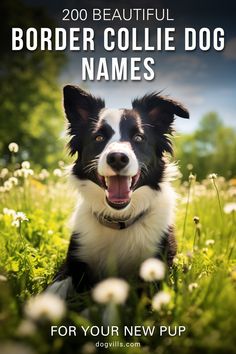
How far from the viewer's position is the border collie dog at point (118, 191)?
3930 mm

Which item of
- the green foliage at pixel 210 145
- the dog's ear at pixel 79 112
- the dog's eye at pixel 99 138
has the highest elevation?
the green foliage at pixel 210 145

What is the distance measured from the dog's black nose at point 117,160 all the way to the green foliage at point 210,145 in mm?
26951

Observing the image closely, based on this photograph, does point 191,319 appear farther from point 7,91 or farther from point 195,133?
point 195,133

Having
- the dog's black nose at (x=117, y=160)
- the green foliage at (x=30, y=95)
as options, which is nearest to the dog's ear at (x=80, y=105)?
the dog's black nose at (x=117, y=160)

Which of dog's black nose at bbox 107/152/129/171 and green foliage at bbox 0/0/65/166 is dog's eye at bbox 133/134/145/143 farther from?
green foliage at bbox 0/0/65/166

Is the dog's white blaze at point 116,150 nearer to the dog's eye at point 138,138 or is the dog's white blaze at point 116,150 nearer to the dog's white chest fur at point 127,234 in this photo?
the dog's eye at point 138,138

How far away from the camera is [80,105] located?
461cm

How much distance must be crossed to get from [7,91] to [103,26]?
49.0 ft

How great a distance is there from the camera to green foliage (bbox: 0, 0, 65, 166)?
17109 millimetres

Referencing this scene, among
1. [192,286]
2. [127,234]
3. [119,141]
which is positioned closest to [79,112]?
[119,141]

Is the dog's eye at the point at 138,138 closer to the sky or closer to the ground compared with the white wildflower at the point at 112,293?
closer to the sky

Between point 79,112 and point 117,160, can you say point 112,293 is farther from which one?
point 79,112

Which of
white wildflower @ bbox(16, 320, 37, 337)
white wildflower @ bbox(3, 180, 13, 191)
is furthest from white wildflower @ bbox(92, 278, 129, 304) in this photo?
white wildflower @ bbox(3, 180, 13, 191)

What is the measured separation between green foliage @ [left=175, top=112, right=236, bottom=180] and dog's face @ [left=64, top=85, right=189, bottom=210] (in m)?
26.0
